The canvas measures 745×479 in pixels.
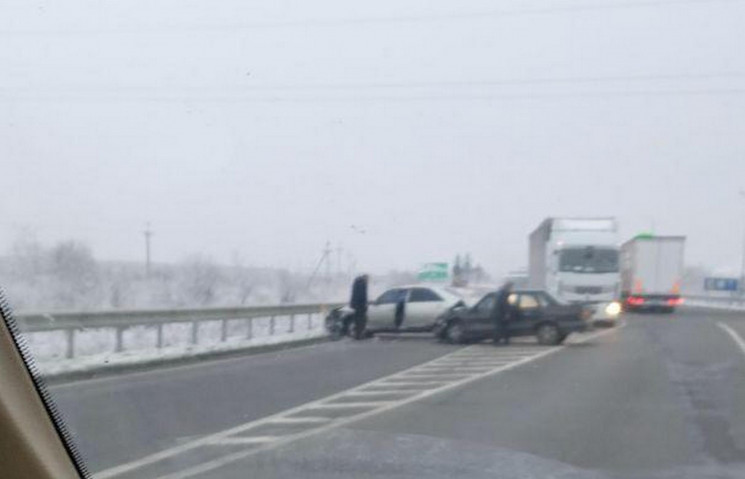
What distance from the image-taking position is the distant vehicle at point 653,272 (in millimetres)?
50062

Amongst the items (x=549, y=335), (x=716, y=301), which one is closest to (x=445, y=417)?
(x=549, y=335)

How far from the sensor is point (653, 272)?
50469 millimetres

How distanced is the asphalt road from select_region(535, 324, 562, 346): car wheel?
4.22 meters

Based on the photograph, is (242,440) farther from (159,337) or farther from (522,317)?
(522,317)

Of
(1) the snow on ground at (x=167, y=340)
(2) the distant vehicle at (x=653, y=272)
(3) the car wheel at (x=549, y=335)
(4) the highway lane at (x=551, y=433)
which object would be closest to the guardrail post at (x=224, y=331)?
(1) the snow on ground at (x=167, y=340)

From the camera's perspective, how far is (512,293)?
28.3 metres

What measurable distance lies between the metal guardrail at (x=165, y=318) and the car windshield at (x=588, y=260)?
11.0 metres

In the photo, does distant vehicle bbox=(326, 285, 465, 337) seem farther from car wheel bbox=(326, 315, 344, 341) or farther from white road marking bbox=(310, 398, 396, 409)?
white road marking bbox=(310, 398, 396, 409)

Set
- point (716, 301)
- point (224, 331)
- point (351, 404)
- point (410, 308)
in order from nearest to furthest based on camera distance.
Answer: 1. point (351, 404)
2. point (224, 331)
3. point (410, 308)
4. point (716, 301)

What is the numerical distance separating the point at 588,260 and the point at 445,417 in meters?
21.6

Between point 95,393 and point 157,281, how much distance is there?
173cm

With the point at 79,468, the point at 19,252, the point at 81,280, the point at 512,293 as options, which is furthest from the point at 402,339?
the point at 79,468

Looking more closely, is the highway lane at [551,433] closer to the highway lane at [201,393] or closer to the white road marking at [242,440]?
the white road marking at [242,440]

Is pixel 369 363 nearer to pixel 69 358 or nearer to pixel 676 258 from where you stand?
pixel 69 358
